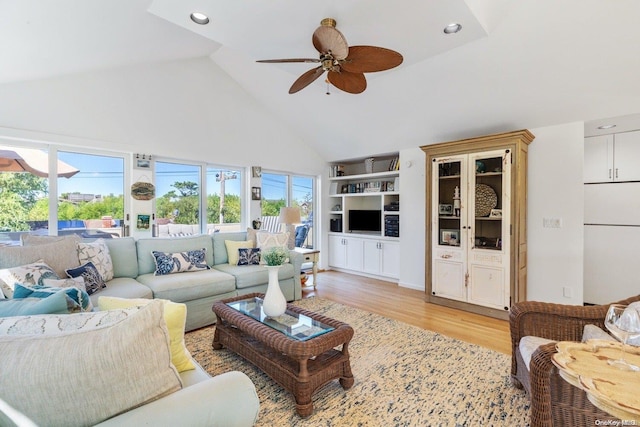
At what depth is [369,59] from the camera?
2090 millimetres

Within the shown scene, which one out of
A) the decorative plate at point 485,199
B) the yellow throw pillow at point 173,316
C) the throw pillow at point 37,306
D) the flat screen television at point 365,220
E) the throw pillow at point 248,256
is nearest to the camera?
the throw pillow at point 37,306

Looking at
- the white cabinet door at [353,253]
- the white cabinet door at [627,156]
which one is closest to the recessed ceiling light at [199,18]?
the white cabinet door at [353,253]

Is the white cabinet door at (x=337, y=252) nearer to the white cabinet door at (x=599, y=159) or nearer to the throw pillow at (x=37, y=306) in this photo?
the white cabinet door at (x=599, y=159)

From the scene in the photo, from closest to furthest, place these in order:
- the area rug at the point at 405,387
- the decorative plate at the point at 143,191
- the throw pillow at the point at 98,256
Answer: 1. the area rug at the point at 405,387
2. the throw pillow at the point at 98,256
3. the decorative plate at the point at 143,191

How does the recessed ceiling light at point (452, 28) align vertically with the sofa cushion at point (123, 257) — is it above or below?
above

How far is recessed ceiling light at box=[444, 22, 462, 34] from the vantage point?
235 centimetres

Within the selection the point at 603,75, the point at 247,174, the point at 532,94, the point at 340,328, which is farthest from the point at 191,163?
the point at 603,75

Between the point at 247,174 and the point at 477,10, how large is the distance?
371 cm

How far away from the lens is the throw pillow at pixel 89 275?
8.34 ft

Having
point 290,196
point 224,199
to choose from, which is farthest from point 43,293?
point 290,196

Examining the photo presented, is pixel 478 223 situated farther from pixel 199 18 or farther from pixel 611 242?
pixel 199 18

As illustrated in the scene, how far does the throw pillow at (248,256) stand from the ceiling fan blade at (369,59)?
2.56 m

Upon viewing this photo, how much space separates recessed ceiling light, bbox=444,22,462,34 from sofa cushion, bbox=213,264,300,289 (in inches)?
→ 109

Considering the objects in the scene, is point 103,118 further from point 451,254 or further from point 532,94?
point 532,94
